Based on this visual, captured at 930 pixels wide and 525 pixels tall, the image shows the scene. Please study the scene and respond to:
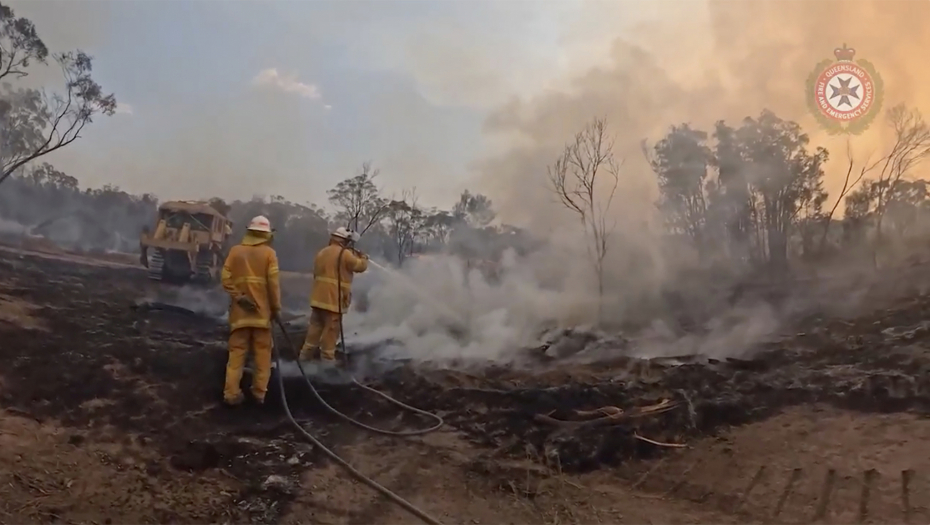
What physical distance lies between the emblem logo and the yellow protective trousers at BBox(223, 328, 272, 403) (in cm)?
445

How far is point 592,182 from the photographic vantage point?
5.21m

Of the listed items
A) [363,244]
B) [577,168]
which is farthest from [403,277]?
[577,168]

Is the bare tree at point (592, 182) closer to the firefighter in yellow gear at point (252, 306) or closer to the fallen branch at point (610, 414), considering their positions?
the fallen branch at point (610, 414)

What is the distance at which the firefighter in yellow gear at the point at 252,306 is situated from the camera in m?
4.25

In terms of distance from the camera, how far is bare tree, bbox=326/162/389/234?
5.21m

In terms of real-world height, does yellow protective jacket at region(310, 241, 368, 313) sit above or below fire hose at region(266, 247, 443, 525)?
above

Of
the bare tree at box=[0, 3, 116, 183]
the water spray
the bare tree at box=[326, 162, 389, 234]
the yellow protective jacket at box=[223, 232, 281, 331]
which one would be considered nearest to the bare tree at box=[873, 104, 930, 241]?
the water spray

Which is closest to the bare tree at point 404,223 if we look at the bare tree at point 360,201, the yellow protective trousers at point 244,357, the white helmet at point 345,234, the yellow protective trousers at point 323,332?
the bare tree at point 360,201

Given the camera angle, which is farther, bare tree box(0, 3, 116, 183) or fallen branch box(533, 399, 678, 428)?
bare tree box(0, 3, 116, 183)

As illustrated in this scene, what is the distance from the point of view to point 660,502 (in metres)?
3.36

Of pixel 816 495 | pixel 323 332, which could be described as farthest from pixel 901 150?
pixel 323 332

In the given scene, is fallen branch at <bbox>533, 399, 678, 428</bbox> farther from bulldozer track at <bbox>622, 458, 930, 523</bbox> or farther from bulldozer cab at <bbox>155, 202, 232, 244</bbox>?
bulldozer cab at <bbox>155, 202, 232, 244</bbox>

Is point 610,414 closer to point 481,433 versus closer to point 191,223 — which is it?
point 481,433

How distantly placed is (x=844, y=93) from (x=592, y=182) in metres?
1.97
